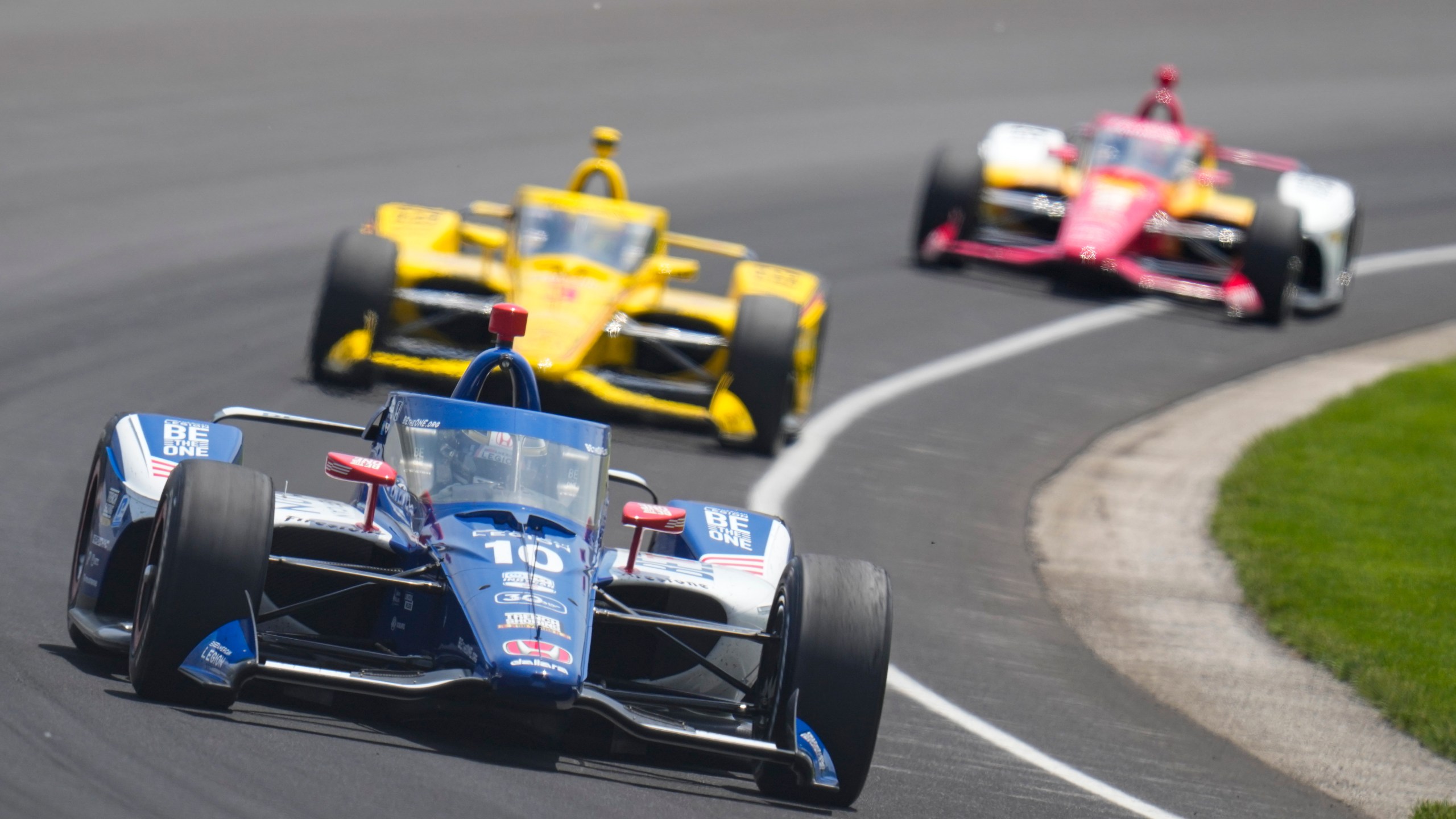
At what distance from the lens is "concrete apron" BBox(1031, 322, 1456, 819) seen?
33.4 ft

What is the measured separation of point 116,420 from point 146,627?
74.3 inches

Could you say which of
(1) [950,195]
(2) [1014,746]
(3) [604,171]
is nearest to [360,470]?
(2) [1014,746]

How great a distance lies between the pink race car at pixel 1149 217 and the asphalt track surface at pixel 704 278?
480 mm

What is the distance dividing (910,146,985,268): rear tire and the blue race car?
12.7 meters

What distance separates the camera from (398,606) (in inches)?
327

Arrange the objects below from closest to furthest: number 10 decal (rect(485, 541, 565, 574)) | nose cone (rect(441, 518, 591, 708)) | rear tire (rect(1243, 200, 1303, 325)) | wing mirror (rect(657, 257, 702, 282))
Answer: nose cone (rect(441, 518, 591, 708)) → number 10 decal (rect(485, 541, 565, 574)) → wing mirror (rect(657, 257, 702, 282)) → rear tire (rect(1243, 200, 1303, 325))

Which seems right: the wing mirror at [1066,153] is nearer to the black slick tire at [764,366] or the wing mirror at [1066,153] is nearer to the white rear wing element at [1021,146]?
the white rear wing element at [1021,146]

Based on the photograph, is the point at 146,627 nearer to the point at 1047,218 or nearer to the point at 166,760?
the point at 166,760

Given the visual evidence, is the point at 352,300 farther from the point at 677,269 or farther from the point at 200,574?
→ the point at 200,574

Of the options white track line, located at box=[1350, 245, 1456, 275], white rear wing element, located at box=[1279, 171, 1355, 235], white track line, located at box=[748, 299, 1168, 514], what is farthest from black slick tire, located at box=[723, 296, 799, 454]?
white track line, located at box=[1350, 245, 1456, 275]

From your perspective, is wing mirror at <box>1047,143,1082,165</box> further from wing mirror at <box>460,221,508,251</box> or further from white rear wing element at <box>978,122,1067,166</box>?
wing mirror at <box>460,221,508,251</box>

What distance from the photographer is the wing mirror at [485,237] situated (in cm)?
1631

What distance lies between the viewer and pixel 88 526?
895cm

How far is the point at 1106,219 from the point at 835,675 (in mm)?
13849
